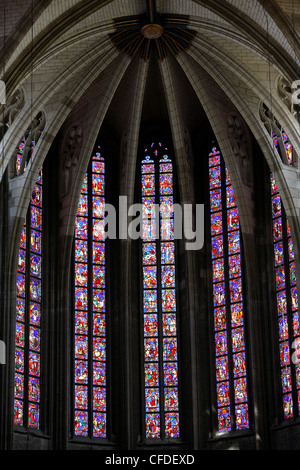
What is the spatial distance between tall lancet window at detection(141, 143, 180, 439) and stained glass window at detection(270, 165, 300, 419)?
2721 millimetres

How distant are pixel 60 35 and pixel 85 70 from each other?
2057 millimetres

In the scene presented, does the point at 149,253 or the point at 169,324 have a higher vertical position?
the point at 149,253

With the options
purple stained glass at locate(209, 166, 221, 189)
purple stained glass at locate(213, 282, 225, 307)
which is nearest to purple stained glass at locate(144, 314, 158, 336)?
purple stained glass at locate(213, 282, 225, 307)

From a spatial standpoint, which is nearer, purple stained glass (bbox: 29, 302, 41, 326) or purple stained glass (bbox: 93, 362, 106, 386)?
purple stained glass (bbox: 29, 302, 41, 326)

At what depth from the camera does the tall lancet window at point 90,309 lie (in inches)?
1284

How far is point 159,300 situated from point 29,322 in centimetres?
344

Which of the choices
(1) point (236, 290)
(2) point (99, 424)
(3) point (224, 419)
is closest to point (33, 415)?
(2) point (99, 424)

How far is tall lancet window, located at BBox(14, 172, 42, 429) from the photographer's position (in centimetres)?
3161

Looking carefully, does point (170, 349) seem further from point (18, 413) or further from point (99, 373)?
point (18, 413)

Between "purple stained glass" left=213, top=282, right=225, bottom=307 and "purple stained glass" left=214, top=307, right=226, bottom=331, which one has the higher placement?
"purple stained glass" left=213, top=282, right=225, bottom=307

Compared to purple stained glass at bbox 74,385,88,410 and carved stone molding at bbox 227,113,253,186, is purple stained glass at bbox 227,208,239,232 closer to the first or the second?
carved stone molding at bbox 227,113,253,186

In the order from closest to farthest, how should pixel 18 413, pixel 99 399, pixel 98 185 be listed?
pixel 18 413 < pixel 99 399 < pixel 98 185

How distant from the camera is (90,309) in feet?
110

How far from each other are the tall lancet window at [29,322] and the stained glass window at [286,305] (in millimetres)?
5457
